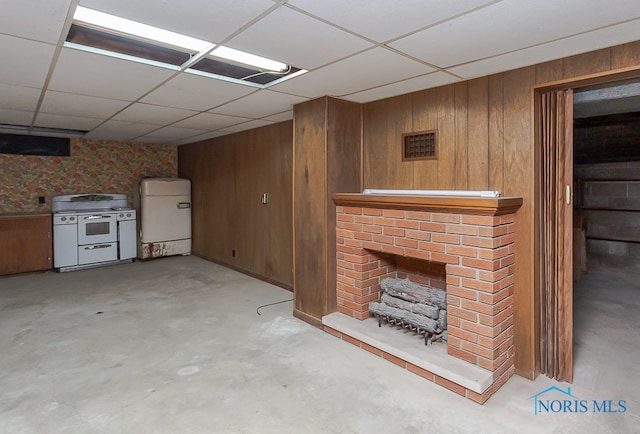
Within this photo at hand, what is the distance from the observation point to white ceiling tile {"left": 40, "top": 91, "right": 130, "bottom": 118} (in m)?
3.35

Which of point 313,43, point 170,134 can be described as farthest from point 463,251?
point 170,134

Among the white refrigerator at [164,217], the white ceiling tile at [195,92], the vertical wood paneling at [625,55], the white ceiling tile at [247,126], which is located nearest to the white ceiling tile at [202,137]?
the white ceiling tile at [247,126]

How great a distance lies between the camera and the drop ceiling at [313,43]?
1698mm

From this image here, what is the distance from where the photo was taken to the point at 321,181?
11.4 ft

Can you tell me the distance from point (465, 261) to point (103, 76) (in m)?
2.93

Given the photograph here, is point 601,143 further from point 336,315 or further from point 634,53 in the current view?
point 336,315

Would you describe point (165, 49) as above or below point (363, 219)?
above

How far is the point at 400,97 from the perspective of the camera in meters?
3.32

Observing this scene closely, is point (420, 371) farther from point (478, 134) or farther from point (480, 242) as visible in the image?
point (478, 134)

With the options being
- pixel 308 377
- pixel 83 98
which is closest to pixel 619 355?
pixel 308 377

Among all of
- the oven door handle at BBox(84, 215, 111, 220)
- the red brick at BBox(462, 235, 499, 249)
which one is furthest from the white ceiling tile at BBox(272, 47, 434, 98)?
the oven door handle at BBox(84, 215, 111, 220)

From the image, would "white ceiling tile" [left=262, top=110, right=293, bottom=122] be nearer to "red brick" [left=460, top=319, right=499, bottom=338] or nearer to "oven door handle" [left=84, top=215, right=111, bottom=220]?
"red brick" [left=460, top=319, right=499, bottom=338]

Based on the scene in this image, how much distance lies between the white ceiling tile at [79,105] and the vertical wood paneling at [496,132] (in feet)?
10.7

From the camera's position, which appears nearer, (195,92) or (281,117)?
(195,92)
